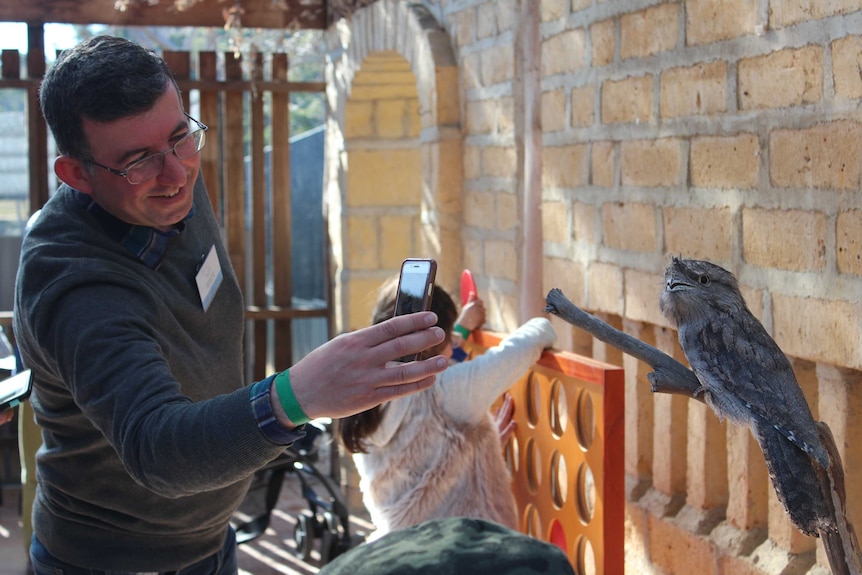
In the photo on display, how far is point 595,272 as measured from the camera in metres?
3.06

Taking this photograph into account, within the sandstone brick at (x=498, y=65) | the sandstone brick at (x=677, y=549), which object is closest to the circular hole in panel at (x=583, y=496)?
the sandstone brick at (x=677, y=549)

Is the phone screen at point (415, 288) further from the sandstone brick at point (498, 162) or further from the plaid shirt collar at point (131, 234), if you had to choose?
the sandstone brick at point (498, 162)

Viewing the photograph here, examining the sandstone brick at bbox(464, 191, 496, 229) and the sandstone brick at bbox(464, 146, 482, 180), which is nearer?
the sandstone brick at bbox(464, 191, 496, 229)

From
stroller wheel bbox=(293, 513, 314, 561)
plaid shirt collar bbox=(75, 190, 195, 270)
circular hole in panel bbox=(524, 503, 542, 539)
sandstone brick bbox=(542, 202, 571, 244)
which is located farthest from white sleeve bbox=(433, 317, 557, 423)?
stroller wheel bbox=(293, 513, 314, 561)

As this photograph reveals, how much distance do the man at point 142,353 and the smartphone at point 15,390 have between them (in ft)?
0.09

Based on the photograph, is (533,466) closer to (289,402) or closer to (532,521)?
(532,521)

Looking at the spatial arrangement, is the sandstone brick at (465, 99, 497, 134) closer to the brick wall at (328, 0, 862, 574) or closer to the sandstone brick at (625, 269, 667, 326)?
the brick wall at (328, 0, 862, 574)

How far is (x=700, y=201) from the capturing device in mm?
2543

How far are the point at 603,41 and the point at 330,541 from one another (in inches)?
114

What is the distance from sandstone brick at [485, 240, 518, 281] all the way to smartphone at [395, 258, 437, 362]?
6.85ft

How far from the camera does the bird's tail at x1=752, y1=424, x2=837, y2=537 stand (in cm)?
138

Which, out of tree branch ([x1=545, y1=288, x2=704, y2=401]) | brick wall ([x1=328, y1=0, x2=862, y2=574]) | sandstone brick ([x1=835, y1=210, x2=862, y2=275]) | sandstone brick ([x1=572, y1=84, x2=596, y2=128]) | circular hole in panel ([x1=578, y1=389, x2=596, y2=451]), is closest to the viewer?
tree branch ([x1=545, y1=288, x2=704, y2=401])

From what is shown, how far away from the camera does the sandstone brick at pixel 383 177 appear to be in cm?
580

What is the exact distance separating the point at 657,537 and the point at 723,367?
146 cm
